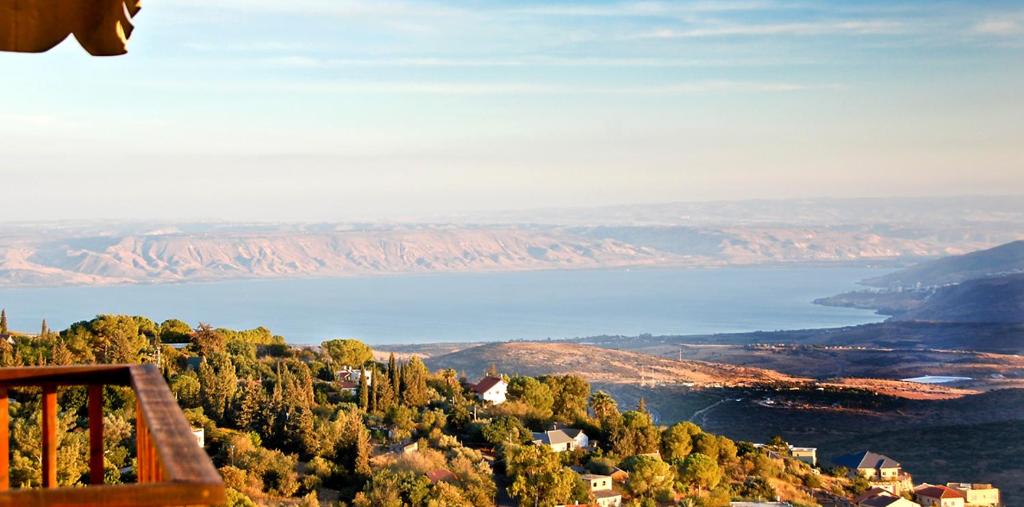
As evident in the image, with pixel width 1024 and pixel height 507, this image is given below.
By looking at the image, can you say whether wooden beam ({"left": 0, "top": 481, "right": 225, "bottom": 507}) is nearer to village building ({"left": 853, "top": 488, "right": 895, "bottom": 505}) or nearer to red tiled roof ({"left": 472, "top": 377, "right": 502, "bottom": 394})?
village building ({"left": 853, "top": 488, "right": 895, "bottom": 505})

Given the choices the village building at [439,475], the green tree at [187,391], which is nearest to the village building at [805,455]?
the village building at [439,475]

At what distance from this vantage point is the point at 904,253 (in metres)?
182

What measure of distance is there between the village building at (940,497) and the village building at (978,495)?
0.38m

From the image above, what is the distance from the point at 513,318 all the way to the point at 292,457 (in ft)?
284

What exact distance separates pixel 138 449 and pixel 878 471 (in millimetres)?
26188

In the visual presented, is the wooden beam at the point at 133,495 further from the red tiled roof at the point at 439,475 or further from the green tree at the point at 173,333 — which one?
the green tree at the point at 173,333

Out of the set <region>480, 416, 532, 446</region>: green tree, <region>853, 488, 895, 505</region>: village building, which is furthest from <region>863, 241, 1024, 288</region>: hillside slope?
<region>480, 416, 532, 446</region>: green tree

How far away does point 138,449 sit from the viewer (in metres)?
1.82

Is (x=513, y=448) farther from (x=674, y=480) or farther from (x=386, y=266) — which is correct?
(x=386, y=266)

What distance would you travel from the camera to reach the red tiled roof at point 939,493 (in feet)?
73.7

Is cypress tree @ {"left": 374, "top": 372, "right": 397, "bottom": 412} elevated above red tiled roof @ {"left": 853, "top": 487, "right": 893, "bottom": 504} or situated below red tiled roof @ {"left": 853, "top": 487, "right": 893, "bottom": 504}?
above

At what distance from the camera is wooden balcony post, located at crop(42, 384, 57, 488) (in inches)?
83.9

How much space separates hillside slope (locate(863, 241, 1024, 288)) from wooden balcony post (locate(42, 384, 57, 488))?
4701 inches

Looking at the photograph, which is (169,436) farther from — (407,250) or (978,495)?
(407,250)
